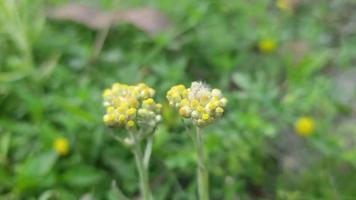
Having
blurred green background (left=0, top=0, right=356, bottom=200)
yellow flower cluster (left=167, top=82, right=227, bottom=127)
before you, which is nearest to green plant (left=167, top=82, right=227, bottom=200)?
yellow flower cluster (left=167, top=82, right=227, bottom=127)

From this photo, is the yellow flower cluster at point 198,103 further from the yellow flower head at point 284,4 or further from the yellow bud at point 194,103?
the yellow flower head at point 284,4


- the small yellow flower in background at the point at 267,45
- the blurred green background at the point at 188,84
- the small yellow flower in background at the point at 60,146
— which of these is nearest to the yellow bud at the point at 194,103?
the blurred green background at the point at 188,84

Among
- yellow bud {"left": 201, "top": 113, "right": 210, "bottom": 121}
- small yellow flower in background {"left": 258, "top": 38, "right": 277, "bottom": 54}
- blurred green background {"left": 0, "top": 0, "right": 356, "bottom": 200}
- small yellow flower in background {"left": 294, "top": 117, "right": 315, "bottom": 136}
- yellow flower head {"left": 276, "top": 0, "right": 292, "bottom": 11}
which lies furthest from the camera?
yellow flower head {"left": 276, "top": 0, "right": 292, "bottom": 11}

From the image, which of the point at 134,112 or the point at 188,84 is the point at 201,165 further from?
the point at 188,84

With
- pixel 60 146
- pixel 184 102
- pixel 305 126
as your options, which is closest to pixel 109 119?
pixel 184 102

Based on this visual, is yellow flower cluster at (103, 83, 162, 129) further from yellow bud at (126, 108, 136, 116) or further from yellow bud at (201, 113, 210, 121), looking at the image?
yellow bud at (201, 113, 210, 121)

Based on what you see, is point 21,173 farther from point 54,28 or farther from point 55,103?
point 54,28
